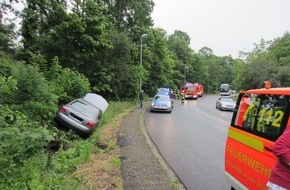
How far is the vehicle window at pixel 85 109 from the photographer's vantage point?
1342cm

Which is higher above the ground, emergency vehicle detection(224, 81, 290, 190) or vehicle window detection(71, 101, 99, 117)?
emergency vehicle detection(224, 81, 290, 190)

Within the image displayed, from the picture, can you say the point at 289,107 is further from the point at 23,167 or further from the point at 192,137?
the point at 192,137

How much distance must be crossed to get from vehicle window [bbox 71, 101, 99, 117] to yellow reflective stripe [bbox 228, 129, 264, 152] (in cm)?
870

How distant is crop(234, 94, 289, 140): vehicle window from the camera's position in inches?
164

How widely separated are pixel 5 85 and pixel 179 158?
602 cm

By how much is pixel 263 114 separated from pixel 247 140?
0.49 metres

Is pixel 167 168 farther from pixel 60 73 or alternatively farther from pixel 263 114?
pixel 60 73

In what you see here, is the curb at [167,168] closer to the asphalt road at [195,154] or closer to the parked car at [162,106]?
the asphalt road at [195,154]

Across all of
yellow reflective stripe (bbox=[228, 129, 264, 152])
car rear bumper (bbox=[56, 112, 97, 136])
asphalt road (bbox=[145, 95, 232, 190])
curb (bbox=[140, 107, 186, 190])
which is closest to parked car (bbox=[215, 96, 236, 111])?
asphalt road (bbox=[145, 95, 232, 190])

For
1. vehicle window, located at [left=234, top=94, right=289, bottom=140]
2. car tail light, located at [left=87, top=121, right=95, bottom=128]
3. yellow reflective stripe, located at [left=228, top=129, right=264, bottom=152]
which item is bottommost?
car tail light, located at [left=87, top=121, right=95, bottom=128]

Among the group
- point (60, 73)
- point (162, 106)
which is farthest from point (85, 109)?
point (162, 106)

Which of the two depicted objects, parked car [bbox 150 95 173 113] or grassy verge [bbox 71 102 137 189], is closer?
grassy verge [bbox 71 102 137 189]

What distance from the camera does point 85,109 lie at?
13750 mm

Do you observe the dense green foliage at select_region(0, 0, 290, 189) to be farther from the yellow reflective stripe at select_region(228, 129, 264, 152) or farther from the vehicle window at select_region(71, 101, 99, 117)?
the yellow reflective stripe at select_region(228, 129, 264, 152)
